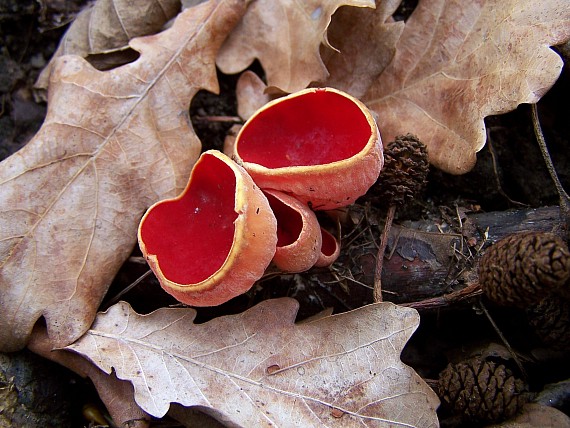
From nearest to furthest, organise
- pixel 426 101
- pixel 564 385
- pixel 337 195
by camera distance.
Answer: pixel 337 195 → pixel 564 385 → pixel 426 101

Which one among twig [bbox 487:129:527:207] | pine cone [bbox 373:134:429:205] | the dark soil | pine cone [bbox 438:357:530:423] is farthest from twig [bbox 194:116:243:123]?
pine cone [bbox 438:357:530:423]

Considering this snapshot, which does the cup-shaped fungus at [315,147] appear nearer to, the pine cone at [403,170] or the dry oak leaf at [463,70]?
the pine cone at [403,170]

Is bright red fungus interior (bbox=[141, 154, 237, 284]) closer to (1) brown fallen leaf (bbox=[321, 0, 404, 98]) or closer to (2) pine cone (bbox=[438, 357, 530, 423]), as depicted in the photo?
(1) brown fallen leaf (bbox=[321, 0, 404, 98])

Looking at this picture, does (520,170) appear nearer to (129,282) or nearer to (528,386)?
(528,386)

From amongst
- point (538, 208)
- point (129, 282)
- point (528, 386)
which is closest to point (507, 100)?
point (538, 208)

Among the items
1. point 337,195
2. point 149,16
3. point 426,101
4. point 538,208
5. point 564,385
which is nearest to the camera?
point 337,195

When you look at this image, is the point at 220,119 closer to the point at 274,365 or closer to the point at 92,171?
the point at 92,171
